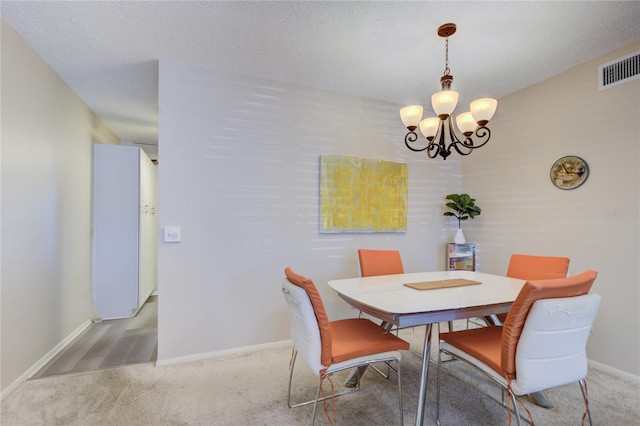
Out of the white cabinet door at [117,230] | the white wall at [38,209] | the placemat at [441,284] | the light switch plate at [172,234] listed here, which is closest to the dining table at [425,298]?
the placemat at [441,284]

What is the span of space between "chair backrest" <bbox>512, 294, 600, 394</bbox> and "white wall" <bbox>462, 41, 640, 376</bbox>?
4.59 ft

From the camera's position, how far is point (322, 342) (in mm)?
1513

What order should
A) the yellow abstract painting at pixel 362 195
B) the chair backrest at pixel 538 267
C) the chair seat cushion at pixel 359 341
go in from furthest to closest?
1. the yellow abstract painting at pixel 362 195
2. the chair backrest at pixel 538 267
3. the chair seat cushion at pixel 359 341

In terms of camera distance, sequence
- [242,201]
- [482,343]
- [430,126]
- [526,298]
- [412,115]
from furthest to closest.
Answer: [242,201] → [430,126] → [412,115] → [482,343] → [526,298]

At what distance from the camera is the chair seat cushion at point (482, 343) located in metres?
1.53

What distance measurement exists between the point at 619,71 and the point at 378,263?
236 centimetres

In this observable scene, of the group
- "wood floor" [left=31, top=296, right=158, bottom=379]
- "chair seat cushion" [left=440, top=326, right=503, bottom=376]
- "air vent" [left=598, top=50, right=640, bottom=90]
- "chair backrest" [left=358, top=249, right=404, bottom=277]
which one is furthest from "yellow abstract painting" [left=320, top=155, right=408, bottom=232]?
"wood floor" [left=31, top=296, right=158, bottom=379]

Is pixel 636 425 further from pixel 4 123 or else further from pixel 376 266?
pixel 4 123

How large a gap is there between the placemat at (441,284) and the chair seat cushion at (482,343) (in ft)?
1.01

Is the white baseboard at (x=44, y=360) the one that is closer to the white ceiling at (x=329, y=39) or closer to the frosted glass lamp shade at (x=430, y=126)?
the white ceiling at (x=329, y=39)

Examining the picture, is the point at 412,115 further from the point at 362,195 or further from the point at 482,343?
the point at 482,343

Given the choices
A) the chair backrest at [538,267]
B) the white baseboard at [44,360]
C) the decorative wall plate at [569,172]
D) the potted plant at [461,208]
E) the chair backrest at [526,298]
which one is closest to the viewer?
the chair backrest at [526,298]

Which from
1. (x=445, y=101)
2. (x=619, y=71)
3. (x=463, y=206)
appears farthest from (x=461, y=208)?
(x=445, y=101)

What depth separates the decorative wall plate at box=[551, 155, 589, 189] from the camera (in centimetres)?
254
